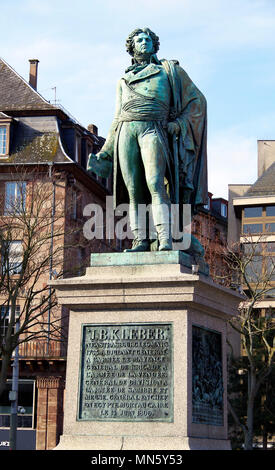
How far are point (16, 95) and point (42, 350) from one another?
1495 cm

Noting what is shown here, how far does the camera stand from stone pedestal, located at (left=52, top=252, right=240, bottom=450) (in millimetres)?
9352

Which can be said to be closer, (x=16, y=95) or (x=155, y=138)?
(x=155, y=138)

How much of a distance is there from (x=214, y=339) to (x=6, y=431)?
1389 inches

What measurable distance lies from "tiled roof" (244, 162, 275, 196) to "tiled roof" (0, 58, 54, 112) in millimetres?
16652

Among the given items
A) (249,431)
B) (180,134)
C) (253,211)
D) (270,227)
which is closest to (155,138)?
(180,134)

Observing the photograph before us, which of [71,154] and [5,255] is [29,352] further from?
[5,255]

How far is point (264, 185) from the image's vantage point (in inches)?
2301

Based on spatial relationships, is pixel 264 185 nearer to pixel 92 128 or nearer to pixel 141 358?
pixel 92 128

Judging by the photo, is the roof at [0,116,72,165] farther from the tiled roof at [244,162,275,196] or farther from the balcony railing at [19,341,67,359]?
the tiled roof at [244,162,275,196]

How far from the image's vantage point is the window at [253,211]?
56.2 meters

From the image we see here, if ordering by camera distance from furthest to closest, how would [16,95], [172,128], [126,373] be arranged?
[16,95], [172,128], [126,373]

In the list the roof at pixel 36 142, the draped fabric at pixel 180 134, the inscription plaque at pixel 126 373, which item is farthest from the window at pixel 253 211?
the inscription plaque at pixel 126 373

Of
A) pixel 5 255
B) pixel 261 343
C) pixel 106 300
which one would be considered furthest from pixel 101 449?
Result: pixel 261 343

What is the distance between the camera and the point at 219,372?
10.5m
